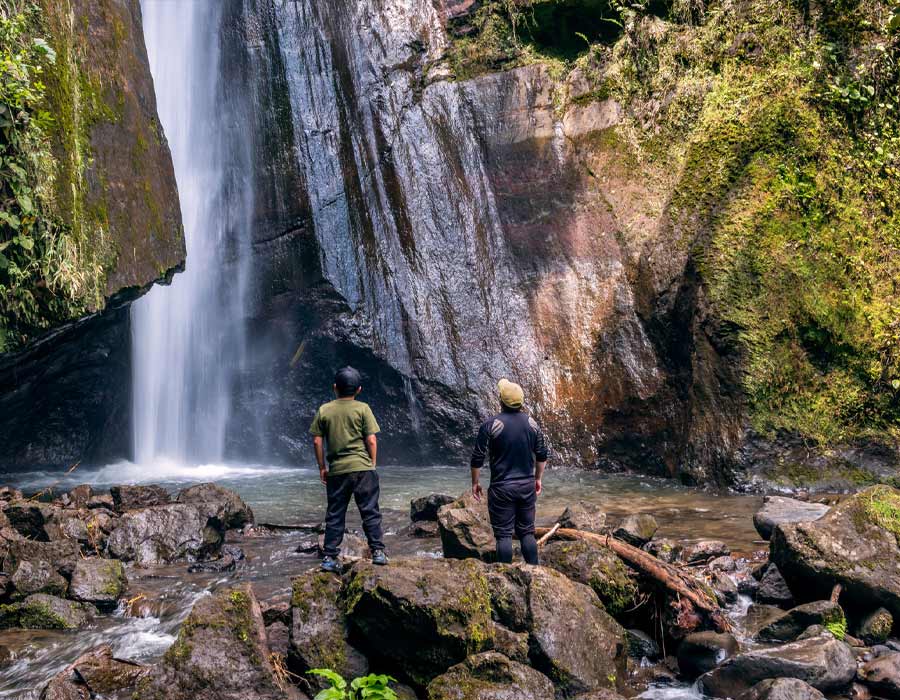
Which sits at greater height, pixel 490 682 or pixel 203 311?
pixel 203 311

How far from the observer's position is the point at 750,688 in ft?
13.8

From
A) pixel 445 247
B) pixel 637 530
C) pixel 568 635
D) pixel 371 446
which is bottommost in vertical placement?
pixel 568 635

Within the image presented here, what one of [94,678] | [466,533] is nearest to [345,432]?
[466,533]

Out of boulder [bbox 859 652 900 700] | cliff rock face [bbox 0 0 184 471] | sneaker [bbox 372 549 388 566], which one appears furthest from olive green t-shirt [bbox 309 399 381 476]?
cliff rock face [bbox 0 0 184 471]

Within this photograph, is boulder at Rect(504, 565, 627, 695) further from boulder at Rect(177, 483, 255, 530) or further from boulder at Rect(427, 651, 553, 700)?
boulder at Rect(177, 483, 255, 530)

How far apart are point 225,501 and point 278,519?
0.88 meters

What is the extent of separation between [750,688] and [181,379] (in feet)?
49.7

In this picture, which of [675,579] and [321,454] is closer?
[675,579]

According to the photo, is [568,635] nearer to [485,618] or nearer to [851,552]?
[485,618]

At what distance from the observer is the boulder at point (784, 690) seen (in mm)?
3914

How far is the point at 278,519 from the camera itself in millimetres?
9289

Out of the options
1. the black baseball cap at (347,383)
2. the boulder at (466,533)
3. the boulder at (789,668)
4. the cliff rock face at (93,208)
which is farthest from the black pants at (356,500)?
the cliff rock face at (93,208)

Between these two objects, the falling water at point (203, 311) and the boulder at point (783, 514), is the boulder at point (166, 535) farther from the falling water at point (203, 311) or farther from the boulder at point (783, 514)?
the falling water at point (203, 311)

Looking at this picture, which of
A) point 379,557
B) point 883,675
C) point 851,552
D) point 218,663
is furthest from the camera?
point 379,557
